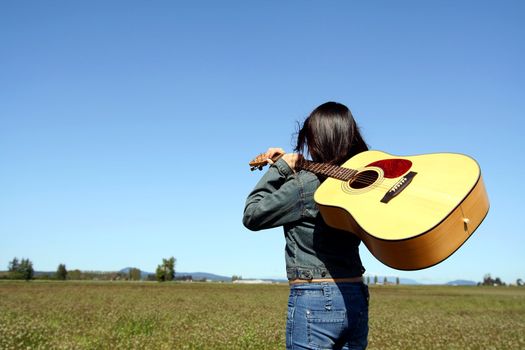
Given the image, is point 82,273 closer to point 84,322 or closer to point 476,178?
point 84,322

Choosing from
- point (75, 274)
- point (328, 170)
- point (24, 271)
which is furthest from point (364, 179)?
point (75, 274)

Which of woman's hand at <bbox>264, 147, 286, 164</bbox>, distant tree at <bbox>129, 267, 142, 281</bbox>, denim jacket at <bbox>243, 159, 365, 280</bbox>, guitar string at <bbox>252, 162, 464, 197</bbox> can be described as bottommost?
distant tree at <bbox>129, 267, 142, 281</bbox>

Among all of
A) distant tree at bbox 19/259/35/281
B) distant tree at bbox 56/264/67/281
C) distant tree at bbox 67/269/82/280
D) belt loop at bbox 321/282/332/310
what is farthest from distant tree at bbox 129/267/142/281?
belt loop at bbox 321/282/332/310

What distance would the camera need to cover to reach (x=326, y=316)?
8.65 ft

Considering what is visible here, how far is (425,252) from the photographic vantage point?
8.02 feet

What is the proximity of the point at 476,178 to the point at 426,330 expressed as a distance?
13.7m

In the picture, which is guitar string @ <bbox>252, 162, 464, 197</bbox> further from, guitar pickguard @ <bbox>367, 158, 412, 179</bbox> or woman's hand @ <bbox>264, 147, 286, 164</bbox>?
woman's hand @ <bbox>264, 147, 286, 164</bbox>

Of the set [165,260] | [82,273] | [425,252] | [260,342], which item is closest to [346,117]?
[425,252]

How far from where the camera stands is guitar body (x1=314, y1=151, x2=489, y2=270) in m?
2.43

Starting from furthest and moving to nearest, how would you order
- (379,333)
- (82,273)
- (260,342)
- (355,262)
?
(82,273)
(379,333)
(260,342)
(355,262)

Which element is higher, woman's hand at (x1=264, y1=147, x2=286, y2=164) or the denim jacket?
woman's hand at (x1=264, y1=147, x2=286, y2=164)

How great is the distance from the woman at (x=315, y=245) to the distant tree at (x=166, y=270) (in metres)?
159

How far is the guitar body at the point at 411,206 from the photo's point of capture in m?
2.43

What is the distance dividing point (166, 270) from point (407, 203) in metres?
164
